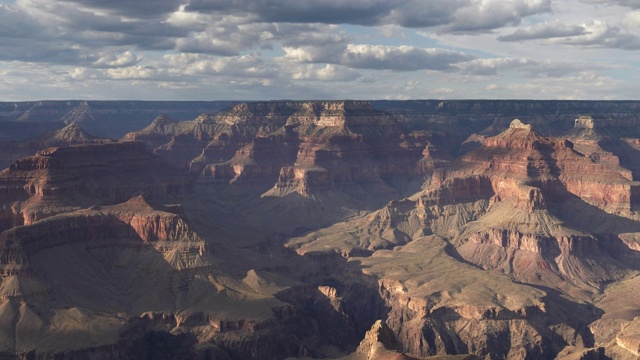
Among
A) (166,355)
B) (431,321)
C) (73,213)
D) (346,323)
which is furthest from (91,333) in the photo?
(431,321)

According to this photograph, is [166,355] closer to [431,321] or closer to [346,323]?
[346,323]

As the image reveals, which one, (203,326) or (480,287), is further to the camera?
(480,287)

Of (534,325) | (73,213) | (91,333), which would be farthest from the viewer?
(73,213)

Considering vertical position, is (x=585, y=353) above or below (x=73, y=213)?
below

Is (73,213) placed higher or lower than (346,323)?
higher

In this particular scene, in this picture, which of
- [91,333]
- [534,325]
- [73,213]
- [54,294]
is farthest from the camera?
[73,213]

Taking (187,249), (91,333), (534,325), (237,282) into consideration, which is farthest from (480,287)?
(91,333)

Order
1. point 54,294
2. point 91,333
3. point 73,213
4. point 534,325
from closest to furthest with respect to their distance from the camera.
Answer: point 91,333 < point 54,294 < point 534,325 < point 73,213

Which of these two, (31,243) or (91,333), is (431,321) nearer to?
(91,333)

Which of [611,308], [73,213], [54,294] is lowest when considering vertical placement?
[611,308]
